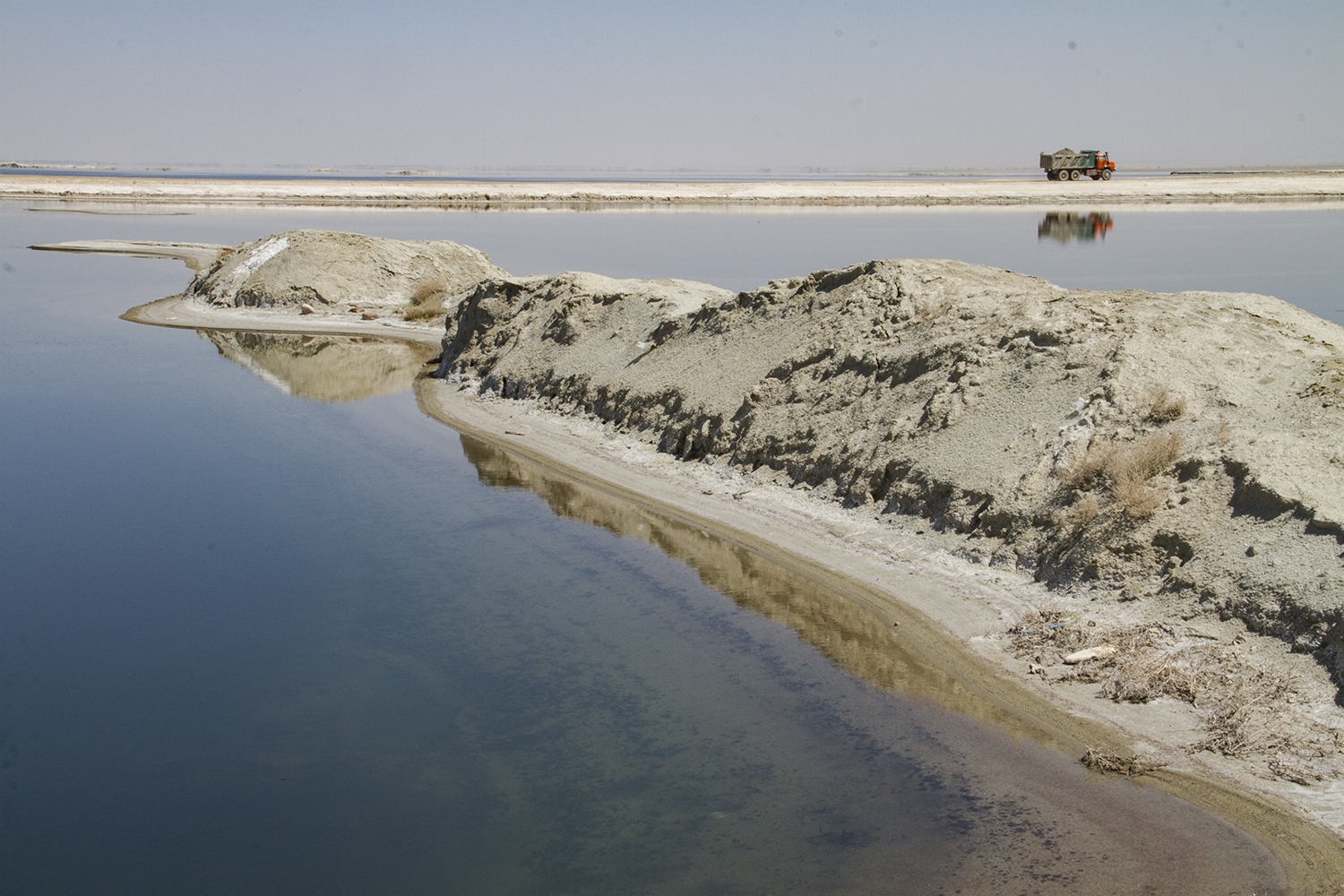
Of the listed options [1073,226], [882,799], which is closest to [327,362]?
[882,799]

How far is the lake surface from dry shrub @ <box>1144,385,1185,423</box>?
388 cm

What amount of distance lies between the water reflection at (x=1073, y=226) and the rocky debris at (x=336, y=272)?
Result: 24000 mm

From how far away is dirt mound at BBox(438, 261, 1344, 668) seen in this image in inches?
364

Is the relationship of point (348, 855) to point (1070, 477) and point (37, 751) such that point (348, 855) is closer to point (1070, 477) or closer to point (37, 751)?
point (37, 751)

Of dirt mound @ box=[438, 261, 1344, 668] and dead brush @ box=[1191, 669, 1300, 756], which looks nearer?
dead brush @ box=[1191, 669, 1300, 756]

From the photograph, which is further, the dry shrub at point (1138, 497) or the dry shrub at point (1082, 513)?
the dry shrub at point (1082, 513)

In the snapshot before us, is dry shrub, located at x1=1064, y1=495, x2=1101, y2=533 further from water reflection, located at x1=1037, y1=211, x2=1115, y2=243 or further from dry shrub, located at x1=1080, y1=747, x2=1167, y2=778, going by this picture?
water reflection, located at x1=1037, y1=211, x2=1115, y2=243

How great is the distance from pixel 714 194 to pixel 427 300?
6746 cm

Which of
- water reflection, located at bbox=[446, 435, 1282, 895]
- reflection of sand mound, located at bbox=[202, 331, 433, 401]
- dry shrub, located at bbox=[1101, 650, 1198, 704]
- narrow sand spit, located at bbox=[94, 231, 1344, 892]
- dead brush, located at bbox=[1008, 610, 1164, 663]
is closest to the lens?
water reflection, located at bbox=[446, 435, 1282, 895]

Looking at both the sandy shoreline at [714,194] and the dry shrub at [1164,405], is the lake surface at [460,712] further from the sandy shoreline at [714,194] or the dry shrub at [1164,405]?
the sandy shoreline at [714,194]

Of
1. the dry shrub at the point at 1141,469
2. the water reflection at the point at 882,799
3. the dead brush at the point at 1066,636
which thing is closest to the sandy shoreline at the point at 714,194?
the dry shrub at the point at 1141,469

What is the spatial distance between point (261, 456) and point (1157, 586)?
42.8 feet

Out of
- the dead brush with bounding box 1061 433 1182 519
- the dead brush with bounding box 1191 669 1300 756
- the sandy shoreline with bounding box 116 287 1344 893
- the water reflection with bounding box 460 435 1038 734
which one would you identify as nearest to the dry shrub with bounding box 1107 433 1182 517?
the dead brush with bounding box 1061 433 1182 519

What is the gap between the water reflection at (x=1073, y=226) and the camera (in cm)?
4353
